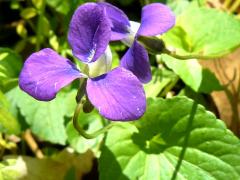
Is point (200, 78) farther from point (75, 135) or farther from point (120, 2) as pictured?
point (120, 2)

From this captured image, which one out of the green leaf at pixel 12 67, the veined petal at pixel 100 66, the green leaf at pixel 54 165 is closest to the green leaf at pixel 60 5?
the green leaf at pixel 12 67

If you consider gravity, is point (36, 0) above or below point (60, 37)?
above

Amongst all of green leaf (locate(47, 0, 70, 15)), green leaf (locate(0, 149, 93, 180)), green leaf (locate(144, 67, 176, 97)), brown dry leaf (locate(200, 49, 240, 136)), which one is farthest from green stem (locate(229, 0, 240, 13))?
green leaf (locate(0, 149, 93, 180))

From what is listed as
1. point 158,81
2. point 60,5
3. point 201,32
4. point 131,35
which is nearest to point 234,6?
point 201,32

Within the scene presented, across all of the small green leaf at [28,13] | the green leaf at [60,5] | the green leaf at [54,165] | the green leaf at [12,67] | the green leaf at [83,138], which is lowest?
the green leaf at [54,165]

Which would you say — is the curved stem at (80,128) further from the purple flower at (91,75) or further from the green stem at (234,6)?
the green stem at (234,6)

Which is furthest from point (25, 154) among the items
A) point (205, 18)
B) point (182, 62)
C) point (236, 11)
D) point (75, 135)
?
point (236, 11)

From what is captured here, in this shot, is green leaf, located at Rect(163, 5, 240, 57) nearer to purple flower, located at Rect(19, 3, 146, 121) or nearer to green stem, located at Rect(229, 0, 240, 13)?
green stem, located at Rect(229, 0, 240, 13)

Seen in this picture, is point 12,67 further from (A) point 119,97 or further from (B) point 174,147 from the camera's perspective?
(A) point 119,97

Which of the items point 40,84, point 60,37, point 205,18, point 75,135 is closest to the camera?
point 40,84
